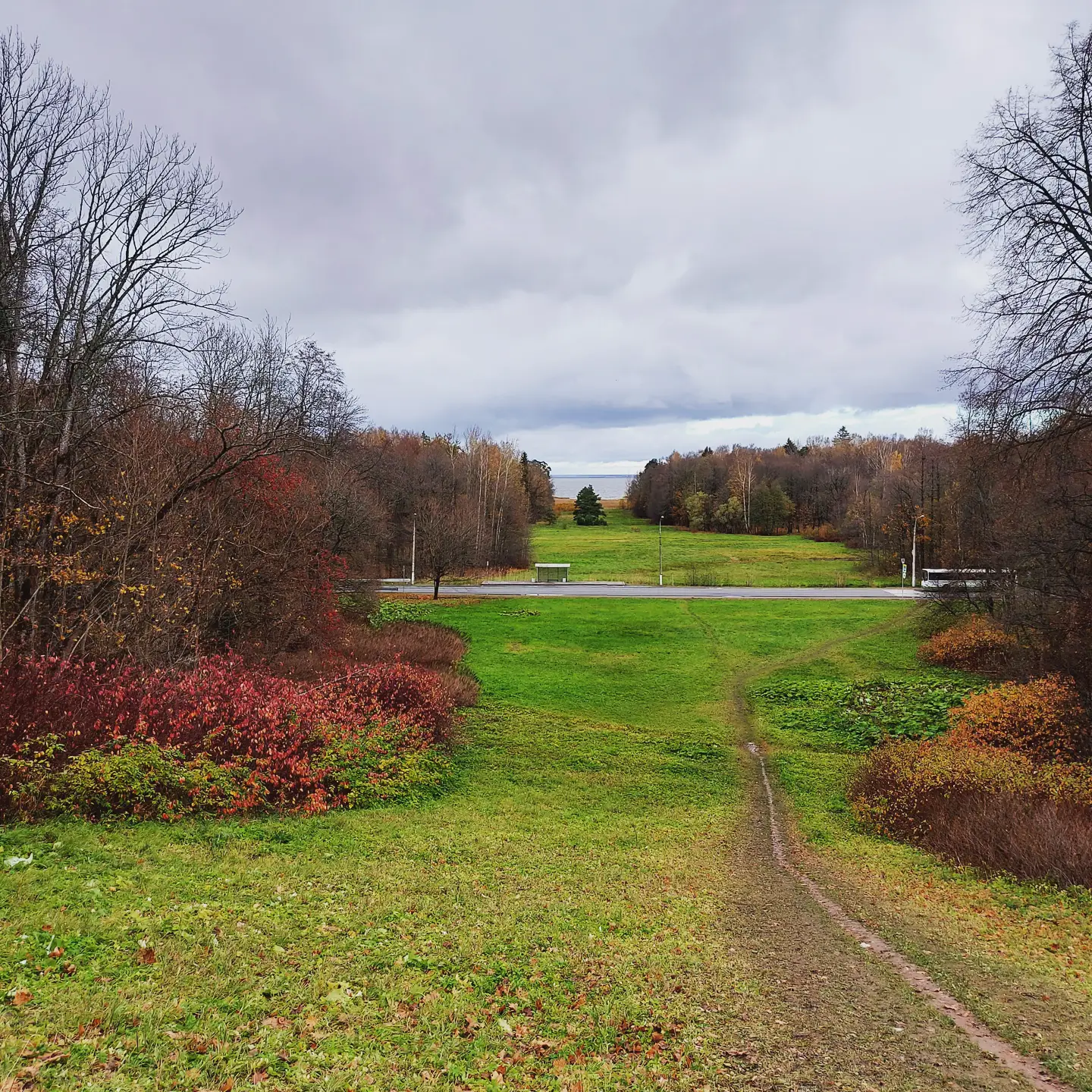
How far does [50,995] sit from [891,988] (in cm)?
590

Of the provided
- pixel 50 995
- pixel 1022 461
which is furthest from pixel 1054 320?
pixel 50 995

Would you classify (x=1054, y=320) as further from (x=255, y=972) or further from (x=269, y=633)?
(x=269, y=633)

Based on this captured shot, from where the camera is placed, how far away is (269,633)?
19359 millimetres

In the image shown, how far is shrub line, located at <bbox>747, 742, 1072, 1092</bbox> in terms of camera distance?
164 inches

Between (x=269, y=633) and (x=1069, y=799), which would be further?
(x=269, y=633)

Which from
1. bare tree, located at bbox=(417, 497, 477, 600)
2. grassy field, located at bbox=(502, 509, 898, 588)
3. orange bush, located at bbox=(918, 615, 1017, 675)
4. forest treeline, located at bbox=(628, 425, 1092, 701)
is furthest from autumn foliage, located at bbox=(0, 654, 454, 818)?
grassy field, located at bbox=(502, 509, 898, 588)

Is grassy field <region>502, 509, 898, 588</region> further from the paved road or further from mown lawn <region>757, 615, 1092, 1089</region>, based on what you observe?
mown lawn <region>757, 615, 1092, 1089</region>

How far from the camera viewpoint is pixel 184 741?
9.57 meters

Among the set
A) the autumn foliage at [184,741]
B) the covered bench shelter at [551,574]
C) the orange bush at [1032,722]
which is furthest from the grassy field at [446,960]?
the covered bench shelter at [551,574]

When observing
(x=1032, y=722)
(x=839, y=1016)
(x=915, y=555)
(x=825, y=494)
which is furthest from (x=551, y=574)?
(x=825, y=494)

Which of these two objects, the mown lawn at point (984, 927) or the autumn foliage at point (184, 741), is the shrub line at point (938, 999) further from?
the autumn foliage at point (184, 741)

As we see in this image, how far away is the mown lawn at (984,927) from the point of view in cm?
477

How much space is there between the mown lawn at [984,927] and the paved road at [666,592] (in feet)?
104

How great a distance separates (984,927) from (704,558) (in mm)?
64986
